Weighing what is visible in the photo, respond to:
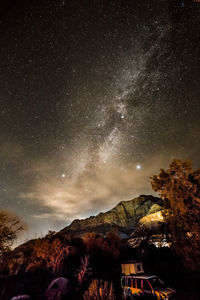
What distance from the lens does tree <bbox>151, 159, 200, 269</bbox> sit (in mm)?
12773

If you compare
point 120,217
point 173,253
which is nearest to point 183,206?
point 173,253

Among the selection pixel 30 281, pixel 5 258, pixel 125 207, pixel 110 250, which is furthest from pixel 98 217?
pixel 5 258

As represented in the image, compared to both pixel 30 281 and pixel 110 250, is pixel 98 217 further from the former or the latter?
pixel 30 281

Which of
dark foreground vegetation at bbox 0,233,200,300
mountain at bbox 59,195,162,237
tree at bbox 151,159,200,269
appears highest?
mountain at bbox 59,195,162,237

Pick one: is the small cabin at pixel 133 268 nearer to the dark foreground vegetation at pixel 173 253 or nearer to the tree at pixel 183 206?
the dark foreground vegetation at pixel 173 253

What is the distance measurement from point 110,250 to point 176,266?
48.3ft

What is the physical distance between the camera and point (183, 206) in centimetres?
1395

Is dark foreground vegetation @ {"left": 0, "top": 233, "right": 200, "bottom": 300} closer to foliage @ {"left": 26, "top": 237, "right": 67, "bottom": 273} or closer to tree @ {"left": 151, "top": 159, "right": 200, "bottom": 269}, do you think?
foliage @ {"left": 26, "top": 237, "right": 67, "bottom": 273}

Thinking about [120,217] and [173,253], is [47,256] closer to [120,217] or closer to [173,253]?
[173,253]

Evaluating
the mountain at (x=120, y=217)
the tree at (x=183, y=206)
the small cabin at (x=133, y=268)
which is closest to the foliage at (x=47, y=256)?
the small cabin at (x=133, y=268)

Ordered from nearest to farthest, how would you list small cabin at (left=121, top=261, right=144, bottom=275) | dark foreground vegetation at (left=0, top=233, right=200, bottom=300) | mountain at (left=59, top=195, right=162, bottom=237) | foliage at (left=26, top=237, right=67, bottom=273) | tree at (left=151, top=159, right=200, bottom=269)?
tree at (left=151, top=159, right=200, bottom=269) < dark foreground vegetation at (left=0, top=233, right=200, bottom=300) < small cabin at (left=121, top=261, right=144, bottom=275) < foliage at (left=26, top=237, right=67, bottom=273) < mountain at (left=59, top=195, right=162, bottom=237)

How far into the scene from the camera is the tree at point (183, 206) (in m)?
12.8

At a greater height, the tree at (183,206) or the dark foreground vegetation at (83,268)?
the tree at (183,206)

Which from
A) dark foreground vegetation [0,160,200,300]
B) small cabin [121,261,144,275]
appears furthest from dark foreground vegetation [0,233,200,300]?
small cabin [121,261,144,275]
